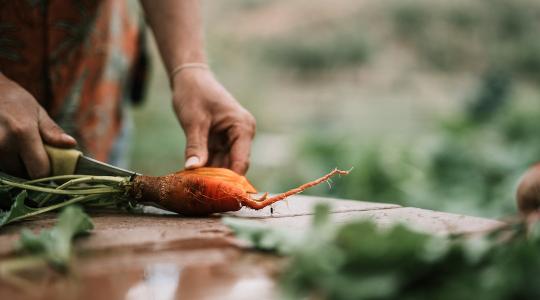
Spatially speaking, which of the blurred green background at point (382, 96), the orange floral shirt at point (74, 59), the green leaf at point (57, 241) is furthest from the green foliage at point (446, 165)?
the green leaf at point (57, 241)

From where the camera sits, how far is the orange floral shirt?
189cm

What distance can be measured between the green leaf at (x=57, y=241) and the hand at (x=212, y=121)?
71 cm

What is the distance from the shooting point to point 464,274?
75cm

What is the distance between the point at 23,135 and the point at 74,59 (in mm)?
770

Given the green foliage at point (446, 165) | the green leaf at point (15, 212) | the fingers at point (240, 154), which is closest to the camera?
the green leaf at point (15, 212)

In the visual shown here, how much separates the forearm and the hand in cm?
8

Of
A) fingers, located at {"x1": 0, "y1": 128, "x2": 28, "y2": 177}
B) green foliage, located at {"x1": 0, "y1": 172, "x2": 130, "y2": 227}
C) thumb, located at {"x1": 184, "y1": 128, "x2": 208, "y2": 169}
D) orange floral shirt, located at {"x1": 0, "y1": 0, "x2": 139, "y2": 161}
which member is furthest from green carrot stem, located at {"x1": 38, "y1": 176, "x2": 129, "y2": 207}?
orange floral shirt, located at {"x1": 0, "y1": 0, "x2": 139, "y2": 161}

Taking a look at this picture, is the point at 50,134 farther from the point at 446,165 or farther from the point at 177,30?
the point at 446,165

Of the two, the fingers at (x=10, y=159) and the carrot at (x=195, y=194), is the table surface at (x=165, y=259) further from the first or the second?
the fingers at (x=10, y=159)

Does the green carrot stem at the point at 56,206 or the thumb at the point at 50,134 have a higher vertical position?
the thumb at the point at 50,134

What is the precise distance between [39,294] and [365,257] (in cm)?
45

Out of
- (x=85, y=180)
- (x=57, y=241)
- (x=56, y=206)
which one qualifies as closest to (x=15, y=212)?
(x=56, y=206)

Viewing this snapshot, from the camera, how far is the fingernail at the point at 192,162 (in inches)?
62.9

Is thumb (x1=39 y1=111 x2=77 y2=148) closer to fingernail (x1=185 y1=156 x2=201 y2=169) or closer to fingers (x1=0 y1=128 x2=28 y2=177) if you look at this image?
fingers (x1=0 y1=128 x2=28 y2=177)
